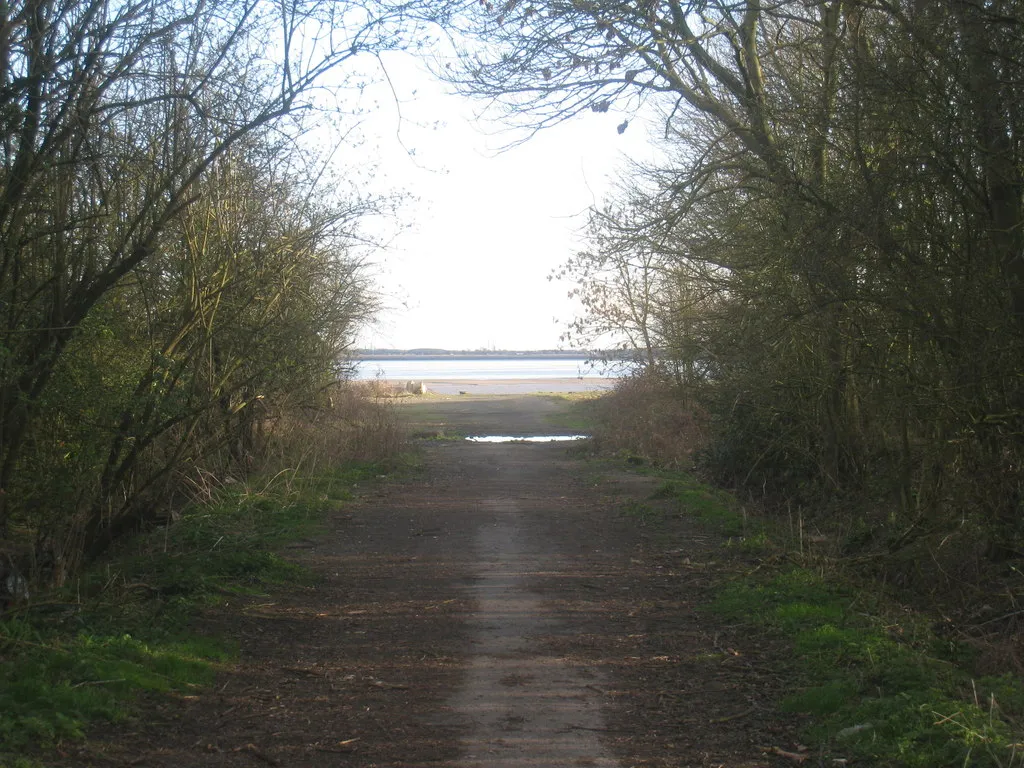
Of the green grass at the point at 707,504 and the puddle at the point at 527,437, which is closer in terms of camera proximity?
the green grass at the point at 707,504

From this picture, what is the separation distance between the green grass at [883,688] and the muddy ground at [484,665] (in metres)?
0.30

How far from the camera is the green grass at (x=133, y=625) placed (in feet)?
19.0

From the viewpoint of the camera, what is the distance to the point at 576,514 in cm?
1461

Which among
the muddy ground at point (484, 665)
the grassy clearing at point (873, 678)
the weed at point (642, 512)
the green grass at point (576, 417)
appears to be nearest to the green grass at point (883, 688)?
the grassy clearing at point (873, 678)

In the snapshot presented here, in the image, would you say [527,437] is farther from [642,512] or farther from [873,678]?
[873,678]

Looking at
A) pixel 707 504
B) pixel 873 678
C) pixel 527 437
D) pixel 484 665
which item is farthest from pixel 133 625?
pixel 527 437

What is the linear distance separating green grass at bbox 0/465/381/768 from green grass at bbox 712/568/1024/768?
4.02 m

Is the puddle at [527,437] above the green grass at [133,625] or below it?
above

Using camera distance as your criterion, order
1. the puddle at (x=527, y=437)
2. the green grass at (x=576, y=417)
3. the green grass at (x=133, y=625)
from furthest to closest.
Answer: the green grass at (x=576, y=417) → the puddle at (x=527, y=437) → the green grass at (x=133, y=625)

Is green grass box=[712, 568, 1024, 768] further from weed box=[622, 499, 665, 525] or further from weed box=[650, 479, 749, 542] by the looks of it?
weed box=[622, 499, 665, 525]

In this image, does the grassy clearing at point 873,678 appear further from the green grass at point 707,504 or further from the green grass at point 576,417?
the green grass at point 576,417

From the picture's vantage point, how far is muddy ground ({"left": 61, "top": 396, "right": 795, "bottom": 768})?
550cm

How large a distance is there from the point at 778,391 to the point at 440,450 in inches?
558

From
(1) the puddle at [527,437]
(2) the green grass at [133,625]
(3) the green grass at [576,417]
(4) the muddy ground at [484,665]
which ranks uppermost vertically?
(3) the green grass at [576,417]
